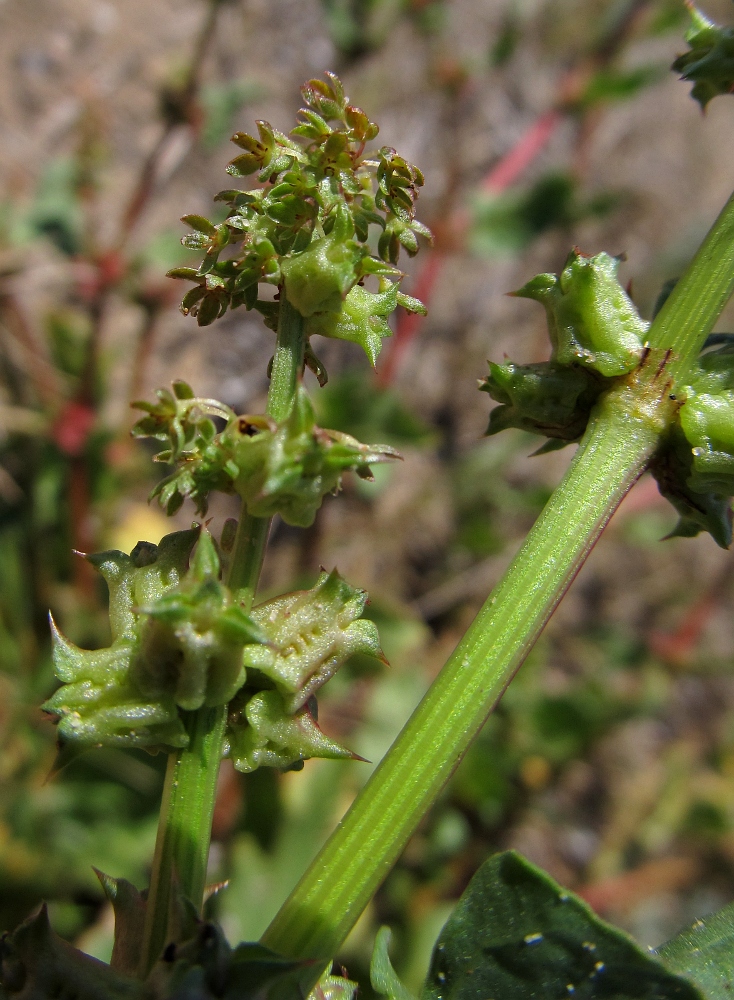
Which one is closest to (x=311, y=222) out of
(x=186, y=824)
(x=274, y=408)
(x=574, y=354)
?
(x=274, y=408)

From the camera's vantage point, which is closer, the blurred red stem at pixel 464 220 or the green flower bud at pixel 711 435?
the green flower bud at pixel 711 435

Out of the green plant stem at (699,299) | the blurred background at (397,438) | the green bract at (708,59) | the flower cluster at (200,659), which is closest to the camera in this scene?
the flower cluster at (200,659)

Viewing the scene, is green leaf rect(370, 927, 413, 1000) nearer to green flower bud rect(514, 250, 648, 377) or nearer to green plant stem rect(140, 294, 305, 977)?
green plant stem rect(140, 294, 305, 977)

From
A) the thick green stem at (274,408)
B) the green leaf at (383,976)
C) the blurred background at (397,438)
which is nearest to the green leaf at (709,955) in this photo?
the green leaf at (383,976)

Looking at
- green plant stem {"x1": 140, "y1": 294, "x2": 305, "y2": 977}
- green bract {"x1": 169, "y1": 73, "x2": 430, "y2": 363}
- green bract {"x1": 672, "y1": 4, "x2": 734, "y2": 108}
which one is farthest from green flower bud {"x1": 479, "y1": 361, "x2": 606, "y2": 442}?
green bract {"x1": 672, "y1": 4, "x2": 734, "y2": 108}

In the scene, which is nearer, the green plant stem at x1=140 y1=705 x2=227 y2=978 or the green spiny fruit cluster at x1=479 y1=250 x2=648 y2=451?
the green plant stem at x1=140 y1=705 x2=227 y2=978

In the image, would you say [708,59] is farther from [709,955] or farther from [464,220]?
[464,220]

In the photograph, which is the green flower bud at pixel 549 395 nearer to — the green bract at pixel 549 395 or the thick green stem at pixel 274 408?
the green bract at pixel 549 395
